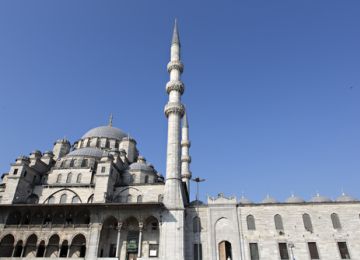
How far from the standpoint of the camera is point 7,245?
22766mm

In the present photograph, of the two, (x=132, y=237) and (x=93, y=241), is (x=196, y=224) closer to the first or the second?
(x=132, y=237)

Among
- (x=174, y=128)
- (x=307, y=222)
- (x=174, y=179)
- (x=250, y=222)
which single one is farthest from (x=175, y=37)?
(x=307, y=222)

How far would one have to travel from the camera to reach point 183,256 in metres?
19.5

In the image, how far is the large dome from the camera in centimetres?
3700

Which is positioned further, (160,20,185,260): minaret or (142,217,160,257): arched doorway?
(142,217,160,257): arched doorway

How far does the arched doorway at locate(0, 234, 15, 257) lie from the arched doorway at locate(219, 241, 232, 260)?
16899 mm

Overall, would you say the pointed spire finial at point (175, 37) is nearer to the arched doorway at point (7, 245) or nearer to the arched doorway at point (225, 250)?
the arched doorway at point (225, 250)

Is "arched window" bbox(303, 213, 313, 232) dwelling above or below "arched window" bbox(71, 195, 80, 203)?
below

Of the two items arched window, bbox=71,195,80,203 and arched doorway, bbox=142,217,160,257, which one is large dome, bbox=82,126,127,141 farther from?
arched doorway, bbox=142,217,160,257

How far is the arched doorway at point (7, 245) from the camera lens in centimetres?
2253

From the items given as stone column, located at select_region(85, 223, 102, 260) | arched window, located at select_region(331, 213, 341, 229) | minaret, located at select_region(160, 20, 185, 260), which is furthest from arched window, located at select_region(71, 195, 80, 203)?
arched window, located at select_region(331, 213, 341, 229)

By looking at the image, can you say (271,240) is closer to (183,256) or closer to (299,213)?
(299,213)

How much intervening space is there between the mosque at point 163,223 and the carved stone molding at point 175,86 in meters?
3.34

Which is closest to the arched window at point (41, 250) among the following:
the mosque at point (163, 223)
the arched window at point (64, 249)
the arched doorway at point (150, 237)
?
the mosque at point (163, 223)
